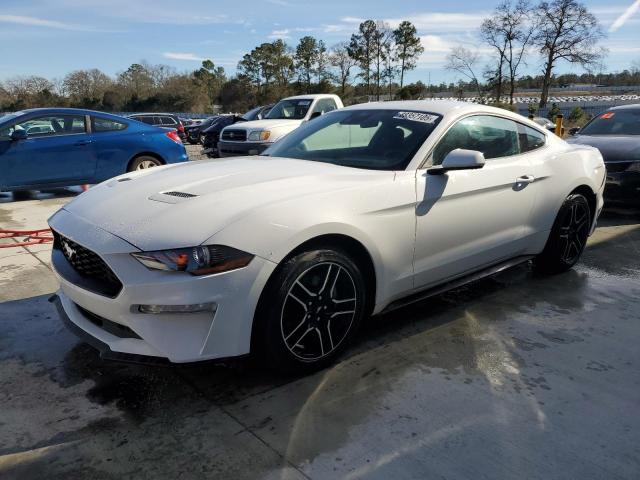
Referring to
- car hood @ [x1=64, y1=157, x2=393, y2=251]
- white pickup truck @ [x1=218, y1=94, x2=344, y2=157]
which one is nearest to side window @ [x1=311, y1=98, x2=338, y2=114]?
white pickup truck @ [x1=218, y1=94, x2=344, y2=157]

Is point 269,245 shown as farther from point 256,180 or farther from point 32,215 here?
point 32,215

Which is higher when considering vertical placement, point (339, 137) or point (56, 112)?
point (56, 112)

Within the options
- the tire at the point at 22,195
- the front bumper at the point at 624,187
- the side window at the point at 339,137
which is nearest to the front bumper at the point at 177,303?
the side window at the point at 339,137

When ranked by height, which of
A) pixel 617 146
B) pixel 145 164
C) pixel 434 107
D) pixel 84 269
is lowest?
pixel 145 164

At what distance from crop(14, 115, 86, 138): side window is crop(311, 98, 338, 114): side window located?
5.76 metres

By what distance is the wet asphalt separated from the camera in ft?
7.22

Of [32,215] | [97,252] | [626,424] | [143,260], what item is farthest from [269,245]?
[32,215]

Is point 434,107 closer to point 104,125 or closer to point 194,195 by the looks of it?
point 194,195

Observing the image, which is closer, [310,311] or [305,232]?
[305,232]

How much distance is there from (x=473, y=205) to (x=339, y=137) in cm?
111

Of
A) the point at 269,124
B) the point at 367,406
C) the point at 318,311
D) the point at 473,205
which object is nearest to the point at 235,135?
the point at 269,124

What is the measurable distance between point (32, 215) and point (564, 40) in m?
43.6

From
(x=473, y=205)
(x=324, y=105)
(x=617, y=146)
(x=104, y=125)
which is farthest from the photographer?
(x=324, y=105)

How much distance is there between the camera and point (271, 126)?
451 inches
